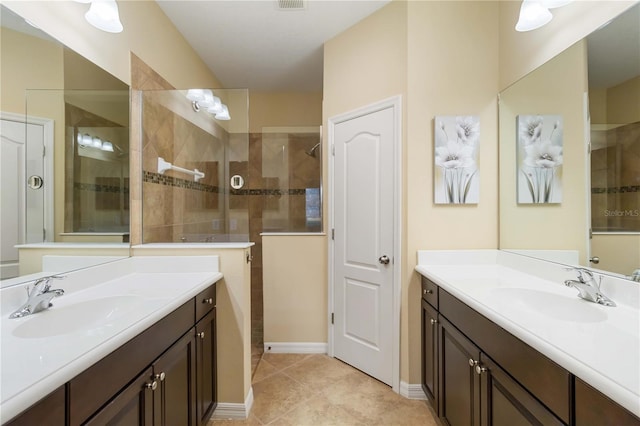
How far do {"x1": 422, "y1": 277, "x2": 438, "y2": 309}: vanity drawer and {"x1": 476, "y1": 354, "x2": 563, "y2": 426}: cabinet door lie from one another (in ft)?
1.69

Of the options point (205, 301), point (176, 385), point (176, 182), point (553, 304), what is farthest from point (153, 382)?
point (553, 304)

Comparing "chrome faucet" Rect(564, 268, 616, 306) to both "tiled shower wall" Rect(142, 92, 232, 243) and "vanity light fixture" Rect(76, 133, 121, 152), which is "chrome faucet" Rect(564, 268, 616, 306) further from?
"vanity light fixture" Rect(76, 133, 121, 152)

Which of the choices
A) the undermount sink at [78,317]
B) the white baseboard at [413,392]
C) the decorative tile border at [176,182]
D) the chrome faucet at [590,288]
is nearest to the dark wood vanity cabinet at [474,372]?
the white baseboard at [413,392]

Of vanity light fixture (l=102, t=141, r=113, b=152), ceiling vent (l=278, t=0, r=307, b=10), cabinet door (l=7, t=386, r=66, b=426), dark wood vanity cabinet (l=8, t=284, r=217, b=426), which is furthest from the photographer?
ceiling vent (l=278, t=0, r=307, b=10)

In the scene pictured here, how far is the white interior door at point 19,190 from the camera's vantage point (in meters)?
1.03

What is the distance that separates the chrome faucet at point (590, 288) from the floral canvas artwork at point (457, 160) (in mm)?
794

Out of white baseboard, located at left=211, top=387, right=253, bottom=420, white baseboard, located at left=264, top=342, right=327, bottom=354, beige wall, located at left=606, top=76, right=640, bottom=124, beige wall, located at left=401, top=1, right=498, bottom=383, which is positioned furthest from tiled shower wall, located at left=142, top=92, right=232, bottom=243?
beige wall, located at left=606, top=76, right=640, bottom=124

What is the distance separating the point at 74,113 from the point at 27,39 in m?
0.33

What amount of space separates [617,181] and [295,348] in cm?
249

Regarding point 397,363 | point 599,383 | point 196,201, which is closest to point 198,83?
point 196,201

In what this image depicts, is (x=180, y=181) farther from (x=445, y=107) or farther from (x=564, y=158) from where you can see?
(x=564, y=158)

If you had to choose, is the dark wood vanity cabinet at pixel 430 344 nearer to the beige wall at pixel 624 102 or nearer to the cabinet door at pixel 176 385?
the beige wall at pixel 624 102

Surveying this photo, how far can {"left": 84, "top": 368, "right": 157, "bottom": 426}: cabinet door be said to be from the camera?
0.82 metres

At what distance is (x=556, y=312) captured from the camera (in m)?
1.20
